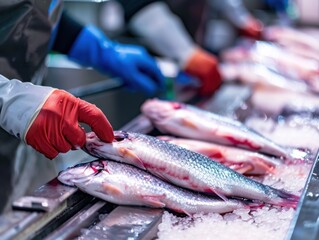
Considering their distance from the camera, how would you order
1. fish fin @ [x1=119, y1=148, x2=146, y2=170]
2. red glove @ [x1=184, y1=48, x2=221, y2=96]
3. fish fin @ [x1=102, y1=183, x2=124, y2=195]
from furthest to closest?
red glove @ [x1=184, y1=48, x2=221, y2=96], fish fin @ [x1=119, y1=148, x2=146, y2=170], fish fin @ [x1=102, y1=183, x2=124, y2=195]

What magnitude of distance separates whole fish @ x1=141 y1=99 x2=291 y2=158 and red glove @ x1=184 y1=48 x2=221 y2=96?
3.61ft

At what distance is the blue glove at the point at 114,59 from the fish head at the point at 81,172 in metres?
1.44

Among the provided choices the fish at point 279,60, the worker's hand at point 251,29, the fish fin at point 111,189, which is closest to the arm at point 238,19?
the worker's hand at point 251,29

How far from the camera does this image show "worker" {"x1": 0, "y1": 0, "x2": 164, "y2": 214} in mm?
1680

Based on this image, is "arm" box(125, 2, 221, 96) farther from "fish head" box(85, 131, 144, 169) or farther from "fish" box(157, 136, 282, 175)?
"fish head" box(85, 131, 144, 169)

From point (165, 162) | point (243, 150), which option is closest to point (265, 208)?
point (165, 162)

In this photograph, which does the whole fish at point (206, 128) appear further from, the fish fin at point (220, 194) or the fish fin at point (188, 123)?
the fish fin at point (220, 194)

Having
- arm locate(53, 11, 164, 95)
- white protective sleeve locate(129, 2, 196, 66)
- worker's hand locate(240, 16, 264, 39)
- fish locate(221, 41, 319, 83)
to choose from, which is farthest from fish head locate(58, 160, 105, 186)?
worker's hand locate(240, 16, 264, 39)

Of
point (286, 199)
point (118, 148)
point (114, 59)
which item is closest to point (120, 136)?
point (118, 148)

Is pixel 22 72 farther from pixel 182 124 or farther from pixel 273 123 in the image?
pixel 273 123

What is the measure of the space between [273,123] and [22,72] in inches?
46.5

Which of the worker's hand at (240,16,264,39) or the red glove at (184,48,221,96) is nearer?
the red glove at (184,48,221,96)

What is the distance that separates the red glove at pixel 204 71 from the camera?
3.47m

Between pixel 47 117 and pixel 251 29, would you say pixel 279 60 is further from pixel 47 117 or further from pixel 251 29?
pixel 47 117
